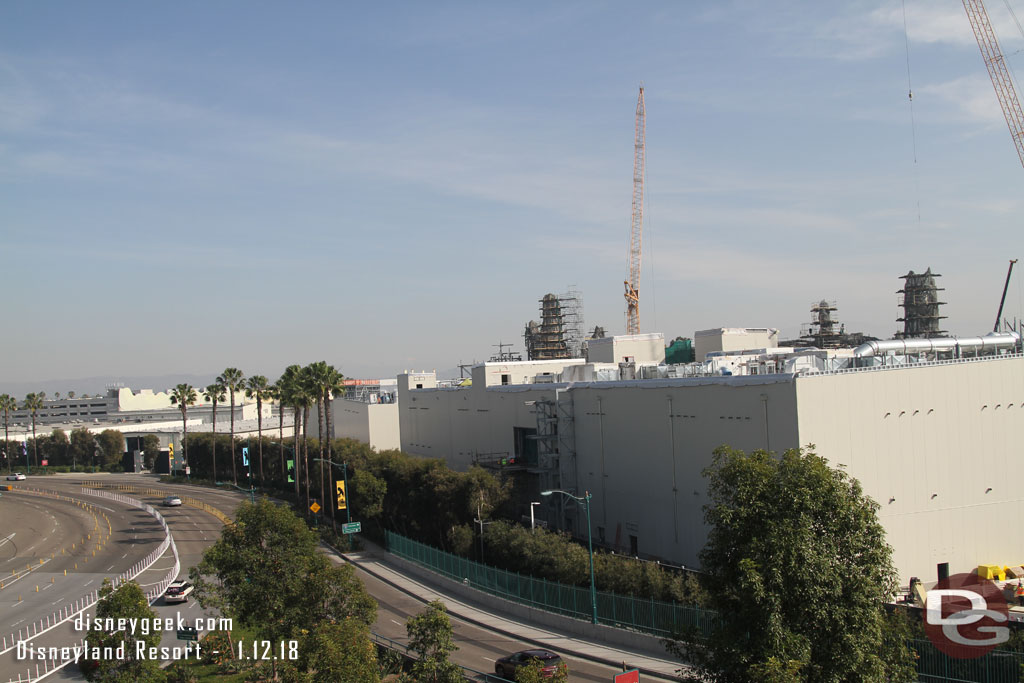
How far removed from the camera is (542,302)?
561ft

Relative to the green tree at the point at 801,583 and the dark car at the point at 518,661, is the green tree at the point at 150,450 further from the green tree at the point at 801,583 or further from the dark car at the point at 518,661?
the green tree at the point at 801,583

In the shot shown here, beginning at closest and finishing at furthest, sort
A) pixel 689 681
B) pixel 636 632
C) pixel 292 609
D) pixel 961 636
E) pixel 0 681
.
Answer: pixel 689 681 → pixel 961 636 → pixel 292 609 → pixel 0 681 → pixel 636 632

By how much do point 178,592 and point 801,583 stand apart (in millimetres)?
42063

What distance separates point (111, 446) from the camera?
145 meters

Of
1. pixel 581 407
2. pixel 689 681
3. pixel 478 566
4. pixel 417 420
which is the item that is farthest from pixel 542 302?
pixel 689 681

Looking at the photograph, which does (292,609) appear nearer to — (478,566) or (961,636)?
(478,566)

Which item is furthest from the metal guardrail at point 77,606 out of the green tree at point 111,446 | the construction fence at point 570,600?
the green tree at point 111,446

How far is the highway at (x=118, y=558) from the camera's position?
37969 millimetres

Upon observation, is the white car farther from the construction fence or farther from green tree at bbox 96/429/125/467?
green tree at bbox 96/429/125/467

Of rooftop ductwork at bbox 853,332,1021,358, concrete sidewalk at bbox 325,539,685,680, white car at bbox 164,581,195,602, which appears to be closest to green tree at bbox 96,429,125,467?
concrete sidewalk at bbox 325,539,685,680

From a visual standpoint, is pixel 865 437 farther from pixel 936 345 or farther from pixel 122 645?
pixel 122 645

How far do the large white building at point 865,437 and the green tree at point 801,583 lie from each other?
71.6 ft

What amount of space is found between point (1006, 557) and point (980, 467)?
5361 mm

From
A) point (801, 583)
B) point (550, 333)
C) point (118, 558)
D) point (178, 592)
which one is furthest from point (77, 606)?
point (550, 333)
